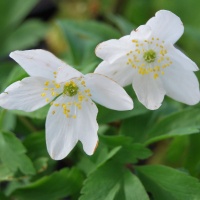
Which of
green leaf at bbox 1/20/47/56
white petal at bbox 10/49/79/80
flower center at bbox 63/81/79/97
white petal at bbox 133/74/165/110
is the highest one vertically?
white petal at bbox 133/74/165/110

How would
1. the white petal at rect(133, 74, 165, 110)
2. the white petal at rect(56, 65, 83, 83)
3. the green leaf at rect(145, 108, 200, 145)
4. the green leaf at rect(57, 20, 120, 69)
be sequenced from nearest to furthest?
the white petal at rect(56, 65, 83, 83), the white petal at rect(133, 74, 165, 110), the green leaf at rect(145, 108, 200, 145), the green leaf at rect(57, 20, 120, 69)

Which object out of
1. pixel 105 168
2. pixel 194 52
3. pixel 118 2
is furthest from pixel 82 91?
pixel 118 2

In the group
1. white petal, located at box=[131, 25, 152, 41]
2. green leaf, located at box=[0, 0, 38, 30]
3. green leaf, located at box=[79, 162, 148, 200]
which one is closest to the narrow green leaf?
green leaf, located at box=[79, 162, 148, 200]

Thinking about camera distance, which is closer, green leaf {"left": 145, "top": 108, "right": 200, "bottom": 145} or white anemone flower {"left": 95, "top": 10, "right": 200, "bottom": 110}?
white anemone flower {"left": 95, "top": 10, "right": 200, "bottom": 110}

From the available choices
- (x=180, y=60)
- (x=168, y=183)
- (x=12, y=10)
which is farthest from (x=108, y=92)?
(x=12, y=10)

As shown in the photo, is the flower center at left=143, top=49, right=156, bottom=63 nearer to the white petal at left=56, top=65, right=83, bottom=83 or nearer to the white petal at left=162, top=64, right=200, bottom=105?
the white petal at left=162, top=64, right=200, bottom=105

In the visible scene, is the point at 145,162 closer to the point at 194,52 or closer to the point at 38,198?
the point at 38,198

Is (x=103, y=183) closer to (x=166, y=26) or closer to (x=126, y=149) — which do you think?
(x=126, y=149)

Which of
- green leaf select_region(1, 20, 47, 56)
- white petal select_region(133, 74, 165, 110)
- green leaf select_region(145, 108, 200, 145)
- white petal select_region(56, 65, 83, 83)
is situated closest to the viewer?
white petal select_region(56, 65, 83, 83)

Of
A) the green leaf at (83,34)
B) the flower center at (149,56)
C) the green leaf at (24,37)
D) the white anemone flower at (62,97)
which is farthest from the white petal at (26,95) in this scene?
the green leaf at (24,37)

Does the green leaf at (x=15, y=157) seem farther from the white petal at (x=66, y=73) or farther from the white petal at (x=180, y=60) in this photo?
the white petal at (x=180, y=60)
